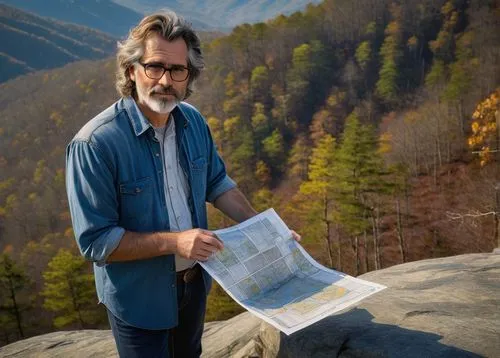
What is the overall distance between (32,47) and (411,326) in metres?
186

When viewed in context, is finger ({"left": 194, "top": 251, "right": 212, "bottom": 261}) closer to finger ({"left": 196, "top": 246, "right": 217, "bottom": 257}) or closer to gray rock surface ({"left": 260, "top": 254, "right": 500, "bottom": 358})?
finger ({"left": 196, "top": 246, "right": 217, "bottom": 257})

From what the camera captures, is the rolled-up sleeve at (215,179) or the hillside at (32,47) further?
the hillside at (32,47)

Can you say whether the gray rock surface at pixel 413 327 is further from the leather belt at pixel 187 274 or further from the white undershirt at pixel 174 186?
the white undershirt at pixel 174 186

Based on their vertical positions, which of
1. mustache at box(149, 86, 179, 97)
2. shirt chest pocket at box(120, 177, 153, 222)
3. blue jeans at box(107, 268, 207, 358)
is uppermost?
mustache at box(149, 86, 179, 97)

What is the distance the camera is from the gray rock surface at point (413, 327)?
257 cm

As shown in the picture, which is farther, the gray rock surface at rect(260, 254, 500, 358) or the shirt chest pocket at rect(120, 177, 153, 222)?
the gray rock surface at rect(260, 254, 500, 358)

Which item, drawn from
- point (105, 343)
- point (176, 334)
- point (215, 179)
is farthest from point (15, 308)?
point (215, 179)

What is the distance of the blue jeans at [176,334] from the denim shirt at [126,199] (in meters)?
0.09

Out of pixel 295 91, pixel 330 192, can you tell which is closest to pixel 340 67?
pixel 295 91

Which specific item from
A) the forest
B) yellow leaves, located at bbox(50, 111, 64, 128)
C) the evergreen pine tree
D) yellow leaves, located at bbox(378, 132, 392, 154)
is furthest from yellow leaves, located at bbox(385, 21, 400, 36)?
yellow leaves, located at bbox(50, 111, 64, 128)

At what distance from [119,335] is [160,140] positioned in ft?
3.45

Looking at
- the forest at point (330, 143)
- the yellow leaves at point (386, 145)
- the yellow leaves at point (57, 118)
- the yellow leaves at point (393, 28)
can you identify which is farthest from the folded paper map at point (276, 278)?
the yellow leaves at point (57, 118)

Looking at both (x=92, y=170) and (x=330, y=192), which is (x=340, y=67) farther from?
(x=92, y=170)

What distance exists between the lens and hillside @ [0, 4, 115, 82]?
156850 mm
